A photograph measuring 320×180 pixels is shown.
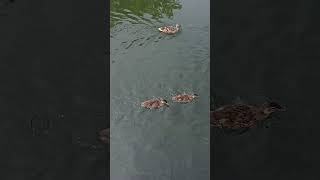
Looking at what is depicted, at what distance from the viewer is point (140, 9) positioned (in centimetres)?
309

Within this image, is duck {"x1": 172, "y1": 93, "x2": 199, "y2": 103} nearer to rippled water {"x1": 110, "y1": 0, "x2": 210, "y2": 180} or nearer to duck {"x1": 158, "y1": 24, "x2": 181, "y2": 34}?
rippled water {"x1": 110, "y1": 0, "x2": 210, "y2": 180}

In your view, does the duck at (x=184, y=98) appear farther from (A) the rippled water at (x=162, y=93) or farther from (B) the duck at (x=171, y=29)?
(B) the duck at (x=171, y=29)

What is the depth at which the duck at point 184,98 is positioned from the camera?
3.07 meters

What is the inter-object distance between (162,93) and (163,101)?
51 millimetres

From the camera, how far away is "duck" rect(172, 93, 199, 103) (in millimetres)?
3070
